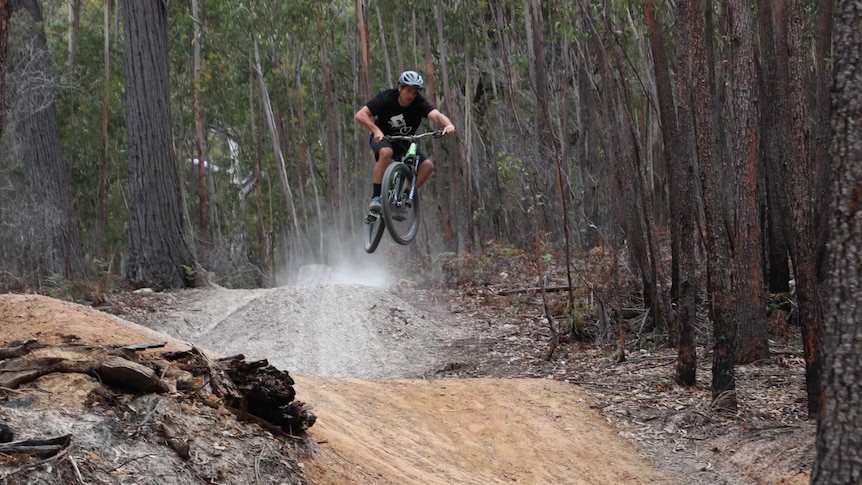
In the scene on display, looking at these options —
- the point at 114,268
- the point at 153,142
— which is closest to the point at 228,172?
the point at 114,268

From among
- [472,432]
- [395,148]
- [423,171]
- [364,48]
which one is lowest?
[472,432]

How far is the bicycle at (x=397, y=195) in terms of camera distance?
9.88 m

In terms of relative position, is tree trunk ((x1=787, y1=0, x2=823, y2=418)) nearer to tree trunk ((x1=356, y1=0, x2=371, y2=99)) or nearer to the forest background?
the forest background

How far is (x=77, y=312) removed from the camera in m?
6.62

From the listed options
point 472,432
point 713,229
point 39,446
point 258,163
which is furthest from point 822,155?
point 258,163

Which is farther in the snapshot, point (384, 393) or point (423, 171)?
point (423, 171)

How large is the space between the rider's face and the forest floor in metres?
3.05

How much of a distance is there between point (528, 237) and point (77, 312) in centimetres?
1610

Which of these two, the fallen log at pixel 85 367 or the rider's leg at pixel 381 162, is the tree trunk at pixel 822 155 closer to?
the rider's leg at pixel 381 162

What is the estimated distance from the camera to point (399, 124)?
985 centimetres

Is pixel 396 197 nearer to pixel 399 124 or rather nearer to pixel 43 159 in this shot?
pixel 399 124

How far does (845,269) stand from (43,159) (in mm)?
17164

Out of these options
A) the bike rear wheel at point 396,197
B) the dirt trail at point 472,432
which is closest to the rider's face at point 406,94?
the bike rear wheel at point 396,197

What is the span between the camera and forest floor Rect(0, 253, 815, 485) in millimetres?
4945
